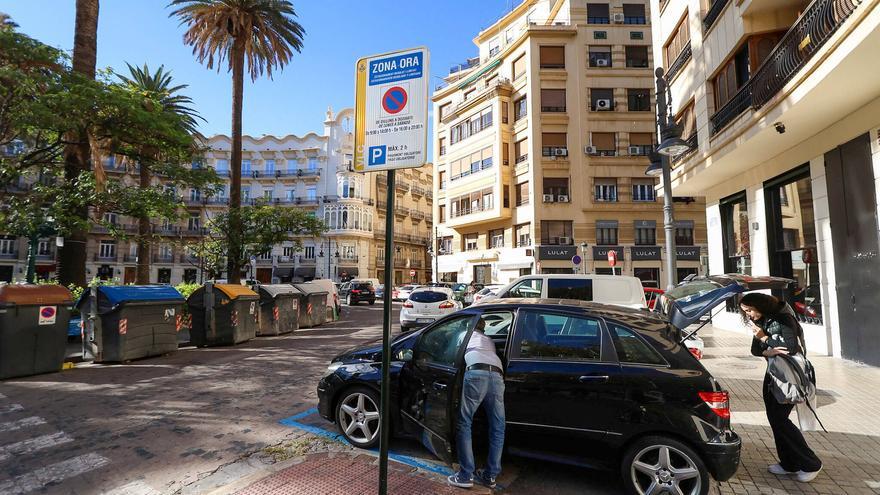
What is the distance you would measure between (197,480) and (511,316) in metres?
3.18

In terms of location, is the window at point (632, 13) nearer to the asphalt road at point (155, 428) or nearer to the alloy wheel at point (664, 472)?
the asphalt road at point (155, 428)

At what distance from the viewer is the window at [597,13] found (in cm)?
3191

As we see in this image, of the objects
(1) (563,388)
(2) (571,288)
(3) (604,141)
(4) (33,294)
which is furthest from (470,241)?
(1) (563,388)

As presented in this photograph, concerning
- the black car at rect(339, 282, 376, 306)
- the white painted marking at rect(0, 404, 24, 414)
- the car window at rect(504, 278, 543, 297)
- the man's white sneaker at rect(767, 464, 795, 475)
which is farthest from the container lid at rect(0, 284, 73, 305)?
the black car at rect(339, 282, 376, 306)

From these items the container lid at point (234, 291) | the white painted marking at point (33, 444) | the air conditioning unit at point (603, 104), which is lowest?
the white painted marking at point (33, 444)

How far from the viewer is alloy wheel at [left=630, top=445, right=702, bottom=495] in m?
3.24

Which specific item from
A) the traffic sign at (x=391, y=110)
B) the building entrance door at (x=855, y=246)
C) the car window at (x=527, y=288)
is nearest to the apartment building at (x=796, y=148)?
the building entrance door at (x=855, y=246)

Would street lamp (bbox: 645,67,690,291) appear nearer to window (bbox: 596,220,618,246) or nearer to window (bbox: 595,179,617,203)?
window (bbox: 596,220,618,246)

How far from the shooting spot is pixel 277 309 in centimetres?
1366

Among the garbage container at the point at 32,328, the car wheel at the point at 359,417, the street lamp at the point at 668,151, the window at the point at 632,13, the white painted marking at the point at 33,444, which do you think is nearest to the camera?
the white painted marking at the point at 33,444

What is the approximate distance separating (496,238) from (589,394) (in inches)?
1234

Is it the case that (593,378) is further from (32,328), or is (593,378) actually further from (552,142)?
(552,142)

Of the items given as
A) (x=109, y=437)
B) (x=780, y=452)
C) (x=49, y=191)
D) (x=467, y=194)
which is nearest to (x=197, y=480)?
(x=109, y=437)

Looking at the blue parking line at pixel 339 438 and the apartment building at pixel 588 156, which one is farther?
the apartment building at pixel 588 156
